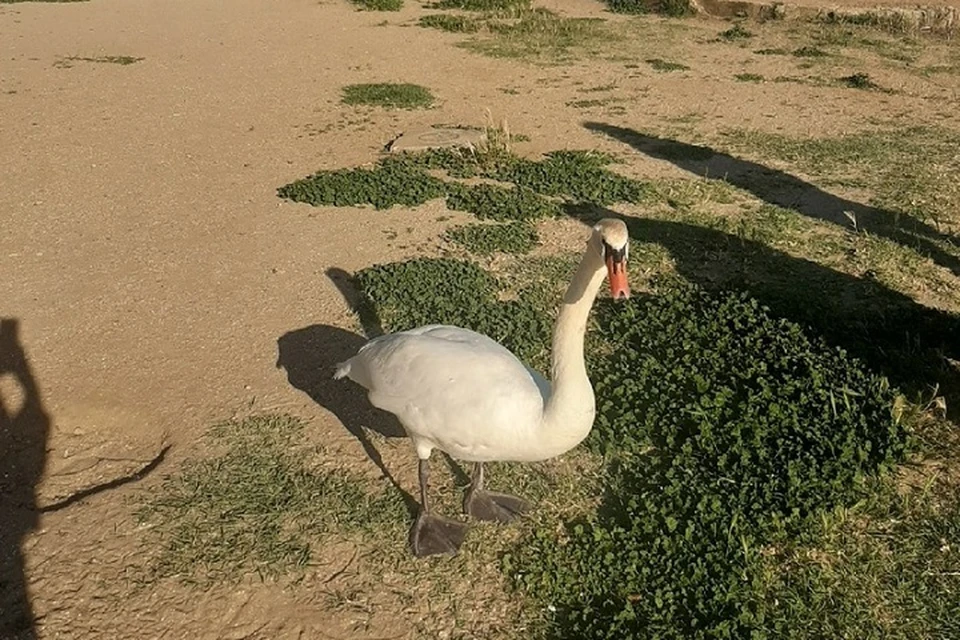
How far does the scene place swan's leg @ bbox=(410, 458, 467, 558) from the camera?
4.13m

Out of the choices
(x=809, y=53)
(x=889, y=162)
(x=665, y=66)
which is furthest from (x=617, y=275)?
(x=809, y=53)

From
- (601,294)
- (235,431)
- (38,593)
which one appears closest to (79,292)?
(235,431)

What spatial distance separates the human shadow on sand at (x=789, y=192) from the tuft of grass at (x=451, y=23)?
241 inches

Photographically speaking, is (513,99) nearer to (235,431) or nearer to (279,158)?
(279,158)

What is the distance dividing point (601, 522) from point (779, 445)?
1138mm

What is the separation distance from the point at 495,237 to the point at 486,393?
3.66 m

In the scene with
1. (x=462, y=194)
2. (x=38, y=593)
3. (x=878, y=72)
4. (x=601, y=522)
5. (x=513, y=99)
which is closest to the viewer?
(x=38, y=593)

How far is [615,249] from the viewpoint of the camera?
3205mm

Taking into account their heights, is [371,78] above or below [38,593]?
above

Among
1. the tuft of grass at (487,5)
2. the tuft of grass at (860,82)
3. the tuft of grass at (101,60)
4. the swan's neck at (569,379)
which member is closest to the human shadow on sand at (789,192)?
the tuft of grass at (860,82)

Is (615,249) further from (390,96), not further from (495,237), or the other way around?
(390,96)

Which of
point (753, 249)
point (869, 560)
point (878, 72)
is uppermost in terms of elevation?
point (878, 72)

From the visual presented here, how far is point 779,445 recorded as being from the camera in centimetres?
459

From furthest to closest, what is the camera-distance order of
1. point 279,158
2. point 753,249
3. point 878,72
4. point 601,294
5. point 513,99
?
point 878,72 → point 513,99 → point 279,158 → point 753,249 → point 601,294
